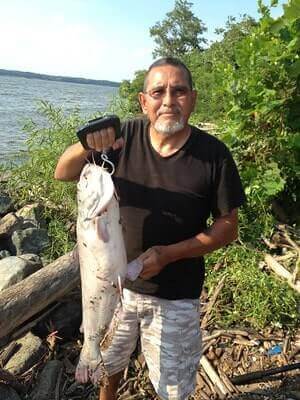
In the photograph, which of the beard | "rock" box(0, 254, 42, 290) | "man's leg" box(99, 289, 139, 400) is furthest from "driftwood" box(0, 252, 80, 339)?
the beard

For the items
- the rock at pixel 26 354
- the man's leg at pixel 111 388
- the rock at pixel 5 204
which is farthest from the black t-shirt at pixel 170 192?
the rock at pixel 5 204

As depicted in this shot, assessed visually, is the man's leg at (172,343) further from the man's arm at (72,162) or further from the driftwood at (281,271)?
the driftwood at (281,271)

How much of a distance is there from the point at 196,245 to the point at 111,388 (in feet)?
4.83

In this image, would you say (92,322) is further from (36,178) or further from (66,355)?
(36,178)

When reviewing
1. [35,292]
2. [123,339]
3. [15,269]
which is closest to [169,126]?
Answer: [123,339]

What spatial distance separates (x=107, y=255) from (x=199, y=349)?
1234 mm

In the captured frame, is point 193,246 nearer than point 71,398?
Yes

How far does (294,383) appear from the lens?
4344mm

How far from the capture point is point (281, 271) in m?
5.47

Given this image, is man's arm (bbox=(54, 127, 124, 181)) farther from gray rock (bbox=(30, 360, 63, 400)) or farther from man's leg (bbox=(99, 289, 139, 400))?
gray rock (bbox=(30, 360, 63, 400))

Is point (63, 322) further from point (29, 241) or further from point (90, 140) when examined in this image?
point (90, 140)

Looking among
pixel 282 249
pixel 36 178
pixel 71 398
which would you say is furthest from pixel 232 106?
pixel 71 398

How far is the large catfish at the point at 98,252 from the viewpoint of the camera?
97.0 inches

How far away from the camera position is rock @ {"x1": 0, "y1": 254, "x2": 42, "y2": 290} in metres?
4.97
